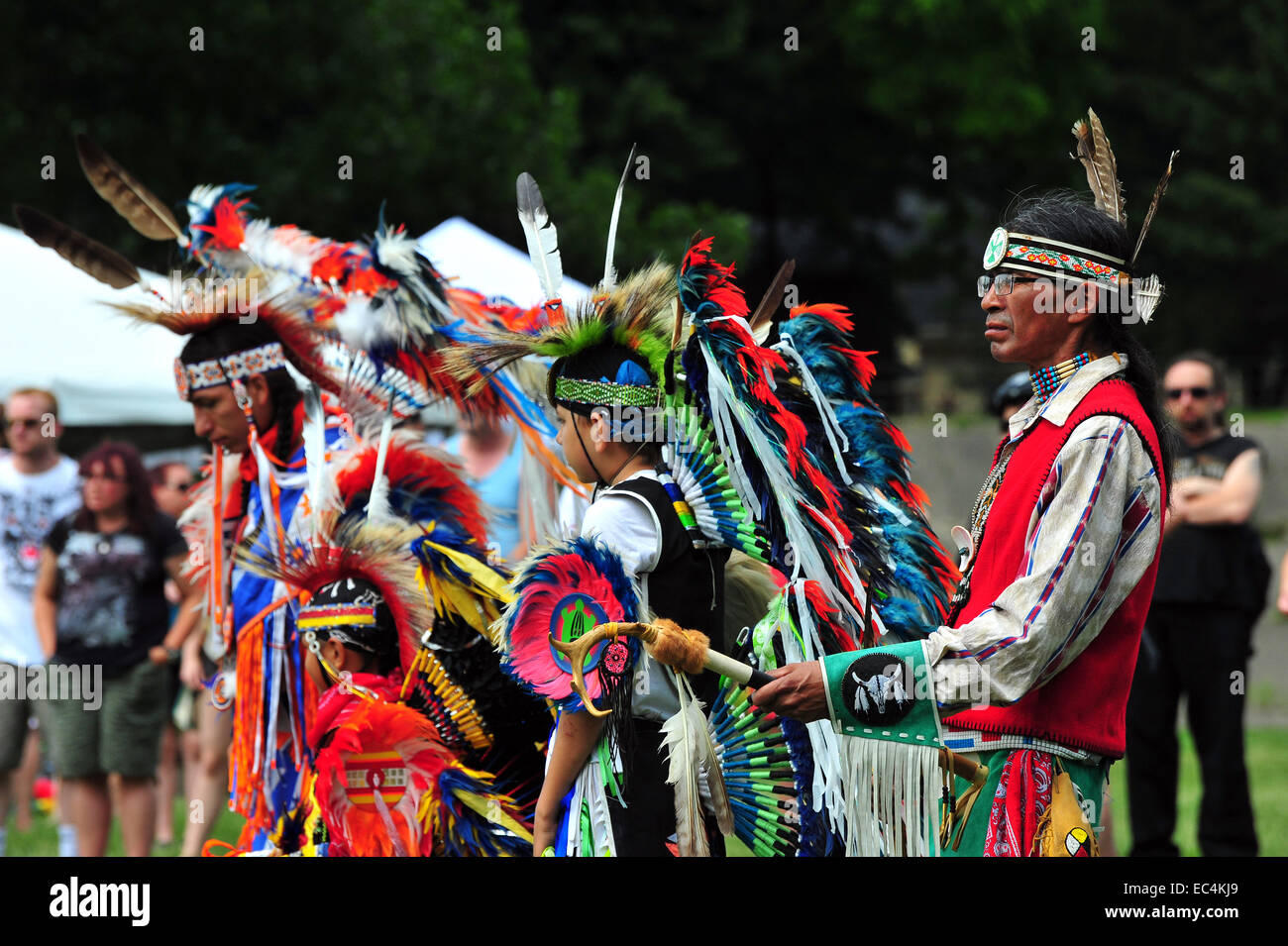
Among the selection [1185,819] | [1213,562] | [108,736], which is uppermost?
[1213,562]

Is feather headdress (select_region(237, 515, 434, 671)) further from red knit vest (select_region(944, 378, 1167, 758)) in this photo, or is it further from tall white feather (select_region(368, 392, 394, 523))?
red knit vest (select_region(944, 378, 1167, 758))

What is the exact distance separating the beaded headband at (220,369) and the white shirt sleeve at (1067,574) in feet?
7.22

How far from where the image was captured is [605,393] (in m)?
2.76

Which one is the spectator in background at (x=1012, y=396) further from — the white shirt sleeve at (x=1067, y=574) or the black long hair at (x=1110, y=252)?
the white shirt sleeve at (x=1067, y=574)

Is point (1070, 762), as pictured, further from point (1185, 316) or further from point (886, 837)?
point (1185, 316)

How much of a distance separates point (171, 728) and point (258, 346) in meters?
3.66

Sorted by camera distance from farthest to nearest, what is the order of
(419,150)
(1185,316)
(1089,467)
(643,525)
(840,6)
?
(1185,316) → (840,6) → (419,150) → (643,525) → (1089,467)

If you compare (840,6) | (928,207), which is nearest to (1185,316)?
(928,207)

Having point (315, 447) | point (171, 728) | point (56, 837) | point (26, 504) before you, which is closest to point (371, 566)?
point (315, 447)

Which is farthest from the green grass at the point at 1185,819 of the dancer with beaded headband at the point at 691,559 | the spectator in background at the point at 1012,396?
the dancer with beaded headband at the point at 691,559

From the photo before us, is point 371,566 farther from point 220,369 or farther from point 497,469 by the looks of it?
point 497,469

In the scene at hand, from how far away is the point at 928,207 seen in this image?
21.7 meters

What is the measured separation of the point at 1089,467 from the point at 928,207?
2015 centimetres

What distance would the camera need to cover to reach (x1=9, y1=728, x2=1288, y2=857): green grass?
5.57 m
